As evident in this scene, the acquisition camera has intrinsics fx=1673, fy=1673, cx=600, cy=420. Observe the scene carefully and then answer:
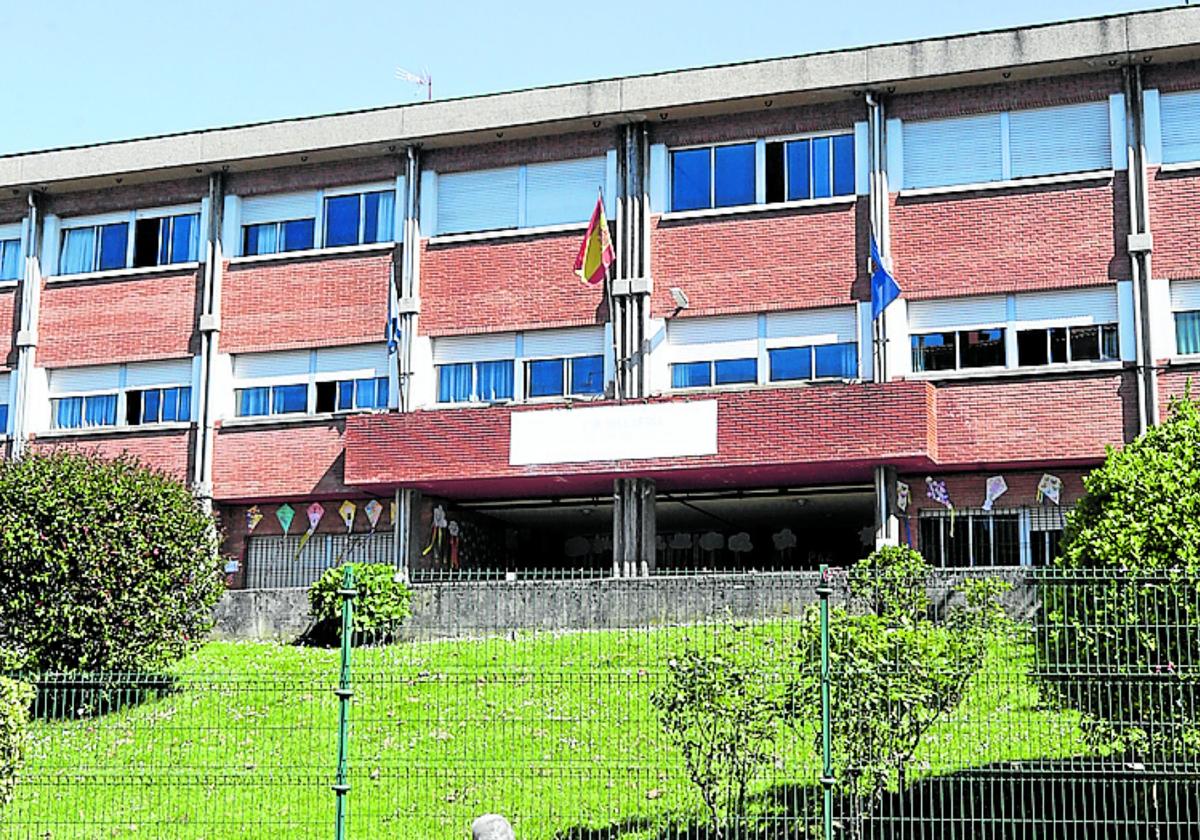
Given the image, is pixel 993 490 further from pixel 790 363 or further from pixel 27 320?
pixel 27 320

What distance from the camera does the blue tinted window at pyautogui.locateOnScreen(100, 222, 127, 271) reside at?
32.0 m

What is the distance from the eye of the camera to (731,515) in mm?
32094

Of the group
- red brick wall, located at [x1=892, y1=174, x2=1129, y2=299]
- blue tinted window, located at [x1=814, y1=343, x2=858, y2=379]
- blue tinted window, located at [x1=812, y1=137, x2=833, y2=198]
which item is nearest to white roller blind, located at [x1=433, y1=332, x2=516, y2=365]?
blue tinted window, located at [x1=814, y1=343, x2=858, y2=379]

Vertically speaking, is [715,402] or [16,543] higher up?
[715,402]

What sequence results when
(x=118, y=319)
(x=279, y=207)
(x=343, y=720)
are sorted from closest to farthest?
1. (x=343, y=720)
2. (x=279, y=207)
3. (x=118, y=319)

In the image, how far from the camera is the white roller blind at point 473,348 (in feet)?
96.0

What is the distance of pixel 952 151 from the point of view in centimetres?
2725

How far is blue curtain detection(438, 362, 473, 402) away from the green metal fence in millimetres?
14558

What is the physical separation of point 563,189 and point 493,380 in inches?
140

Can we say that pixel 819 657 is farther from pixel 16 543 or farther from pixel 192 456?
pixel 192 456

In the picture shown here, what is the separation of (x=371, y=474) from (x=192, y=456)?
4.38 m

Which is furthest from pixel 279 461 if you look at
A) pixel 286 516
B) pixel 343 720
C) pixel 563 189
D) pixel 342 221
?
pixel 343 720

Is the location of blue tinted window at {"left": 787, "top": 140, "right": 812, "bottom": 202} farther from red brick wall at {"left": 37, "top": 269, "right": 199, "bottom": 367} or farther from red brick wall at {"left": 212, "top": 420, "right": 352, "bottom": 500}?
red brick wall at {"left": 37, "top": 269, "right": 199, "bottom": 367}

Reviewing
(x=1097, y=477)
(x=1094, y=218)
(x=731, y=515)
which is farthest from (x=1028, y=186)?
(x=1097, y=477)
